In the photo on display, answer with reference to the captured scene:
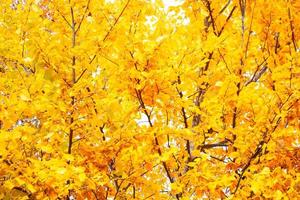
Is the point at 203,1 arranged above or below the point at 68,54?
above

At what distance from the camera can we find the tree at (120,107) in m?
3.44

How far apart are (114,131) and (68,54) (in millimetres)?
794

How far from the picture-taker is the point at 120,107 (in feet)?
11.7

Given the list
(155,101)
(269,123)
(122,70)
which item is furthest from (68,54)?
(269,123)

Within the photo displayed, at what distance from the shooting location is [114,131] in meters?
3.77

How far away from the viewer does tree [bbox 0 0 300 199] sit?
3.44m

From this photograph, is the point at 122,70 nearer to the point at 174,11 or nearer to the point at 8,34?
the point at 8,34

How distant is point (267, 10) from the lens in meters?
4.59

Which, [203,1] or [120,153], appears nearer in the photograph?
[120,153]

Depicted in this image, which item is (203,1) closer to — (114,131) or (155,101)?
(155,101)

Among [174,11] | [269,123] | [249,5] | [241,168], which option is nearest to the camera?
[269,123]

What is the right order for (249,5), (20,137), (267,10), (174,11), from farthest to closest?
(174,11) → (249,5) → (267,10) → (20,137)

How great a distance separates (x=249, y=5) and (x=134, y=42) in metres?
1.97

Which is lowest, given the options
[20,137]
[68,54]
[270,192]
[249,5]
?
[270,192]
